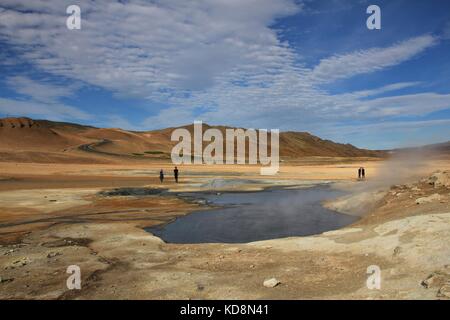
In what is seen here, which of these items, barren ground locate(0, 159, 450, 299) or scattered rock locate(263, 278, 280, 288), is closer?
barren ground locate(0, 159, 450, 299)

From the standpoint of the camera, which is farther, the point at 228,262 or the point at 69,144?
the point at 69,144

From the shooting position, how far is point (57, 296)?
8320 millimetres

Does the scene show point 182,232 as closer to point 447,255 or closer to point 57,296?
point 57,296

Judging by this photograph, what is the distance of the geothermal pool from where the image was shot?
15.6 meters

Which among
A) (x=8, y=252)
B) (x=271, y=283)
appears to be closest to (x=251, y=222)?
(x=8, y=252)

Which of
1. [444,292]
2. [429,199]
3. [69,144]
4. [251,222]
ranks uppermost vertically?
[69,144]

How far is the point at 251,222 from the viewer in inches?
737

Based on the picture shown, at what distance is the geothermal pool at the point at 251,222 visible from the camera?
15562mm

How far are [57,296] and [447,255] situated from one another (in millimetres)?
8021

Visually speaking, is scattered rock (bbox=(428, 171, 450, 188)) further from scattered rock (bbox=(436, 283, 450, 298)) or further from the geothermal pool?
scattered rock (bbox=(436, 283, 450, 298))

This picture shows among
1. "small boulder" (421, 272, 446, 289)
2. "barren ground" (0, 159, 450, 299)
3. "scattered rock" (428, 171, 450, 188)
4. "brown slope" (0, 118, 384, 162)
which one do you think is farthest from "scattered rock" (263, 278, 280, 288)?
"brown slope" (0, 118, 384, 162)

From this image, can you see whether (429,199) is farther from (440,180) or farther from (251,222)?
(251,222)

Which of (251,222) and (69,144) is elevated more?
(69,144)

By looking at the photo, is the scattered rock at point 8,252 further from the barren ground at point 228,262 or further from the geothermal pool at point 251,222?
the geothermal pool at point 251,222
